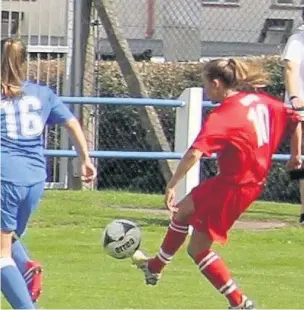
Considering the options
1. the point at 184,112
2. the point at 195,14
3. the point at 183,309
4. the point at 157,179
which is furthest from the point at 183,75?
the point at 183,309

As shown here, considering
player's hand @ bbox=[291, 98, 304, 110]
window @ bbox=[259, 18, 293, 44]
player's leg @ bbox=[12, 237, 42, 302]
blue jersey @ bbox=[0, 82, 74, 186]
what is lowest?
window @ bbox=[259, 18, 293, 44]

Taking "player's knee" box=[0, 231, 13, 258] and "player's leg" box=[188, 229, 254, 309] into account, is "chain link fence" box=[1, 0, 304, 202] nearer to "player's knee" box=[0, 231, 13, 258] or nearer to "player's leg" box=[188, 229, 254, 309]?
"player's leg" box=[188, 229, 254, 309]

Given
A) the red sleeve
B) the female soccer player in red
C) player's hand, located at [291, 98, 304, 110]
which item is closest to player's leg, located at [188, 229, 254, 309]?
the female soccer player in red

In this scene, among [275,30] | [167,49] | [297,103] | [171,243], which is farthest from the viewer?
[275,30]

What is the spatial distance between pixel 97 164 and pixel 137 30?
3688 millimetres

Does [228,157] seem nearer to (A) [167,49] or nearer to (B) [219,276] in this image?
(B) [219,276]

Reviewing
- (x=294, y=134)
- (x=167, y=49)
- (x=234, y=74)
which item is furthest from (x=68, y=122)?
(x=167, y=49)

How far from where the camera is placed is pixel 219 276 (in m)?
7.23

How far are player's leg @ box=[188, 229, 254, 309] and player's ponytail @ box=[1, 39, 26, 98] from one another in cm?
134

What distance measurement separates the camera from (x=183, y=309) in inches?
305

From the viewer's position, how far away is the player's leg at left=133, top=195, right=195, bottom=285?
743 centimetres

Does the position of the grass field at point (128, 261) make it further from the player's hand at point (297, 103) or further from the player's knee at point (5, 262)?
the player's hand at point (297, 103)

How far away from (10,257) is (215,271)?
3.82 feet

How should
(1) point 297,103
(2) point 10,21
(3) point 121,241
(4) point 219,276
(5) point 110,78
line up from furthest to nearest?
1. (5) point 110,78
2. (2) point 10,21
3. (1) point 297,103
4. (3) point 121,241
5. (4) point 219,276
